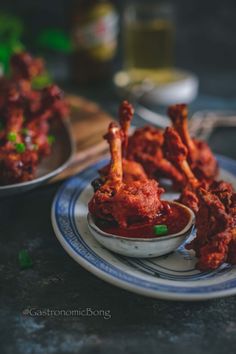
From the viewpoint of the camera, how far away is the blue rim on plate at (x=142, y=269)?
139 cm

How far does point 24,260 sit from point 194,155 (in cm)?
80

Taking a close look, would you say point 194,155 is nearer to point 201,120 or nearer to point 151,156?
point 151,156

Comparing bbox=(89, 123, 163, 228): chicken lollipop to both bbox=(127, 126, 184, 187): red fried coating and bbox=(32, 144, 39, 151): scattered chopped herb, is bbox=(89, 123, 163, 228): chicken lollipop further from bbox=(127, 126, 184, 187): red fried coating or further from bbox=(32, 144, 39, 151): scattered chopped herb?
bbox=(32, 144, 39, 151): scattered chopped herb

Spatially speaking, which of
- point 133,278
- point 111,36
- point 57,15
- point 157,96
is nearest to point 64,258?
point 133,278

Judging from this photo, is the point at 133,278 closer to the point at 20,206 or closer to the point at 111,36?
the point at 20,206

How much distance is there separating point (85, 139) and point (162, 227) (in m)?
1.02

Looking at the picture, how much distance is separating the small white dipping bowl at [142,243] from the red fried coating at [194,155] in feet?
1.67

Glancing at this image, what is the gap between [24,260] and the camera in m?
1.68

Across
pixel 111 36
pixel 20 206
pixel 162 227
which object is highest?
pixel 111 36

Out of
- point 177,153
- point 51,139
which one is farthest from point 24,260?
point 51,139

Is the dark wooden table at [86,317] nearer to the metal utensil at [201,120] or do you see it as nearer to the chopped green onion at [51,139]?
the chopped green onion at [51,139]

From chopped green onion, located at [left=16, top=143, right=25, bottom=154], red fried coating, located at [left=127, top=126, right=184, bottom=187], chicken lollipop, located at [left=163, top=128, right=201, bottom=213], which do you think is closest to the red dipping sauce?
chicken lollipop, located at [left=163, top=128, right=201, bottom=213]

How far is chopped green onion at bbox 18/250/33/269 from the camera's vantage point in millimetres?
1669

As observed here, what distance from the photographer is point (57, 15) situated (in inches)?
154
